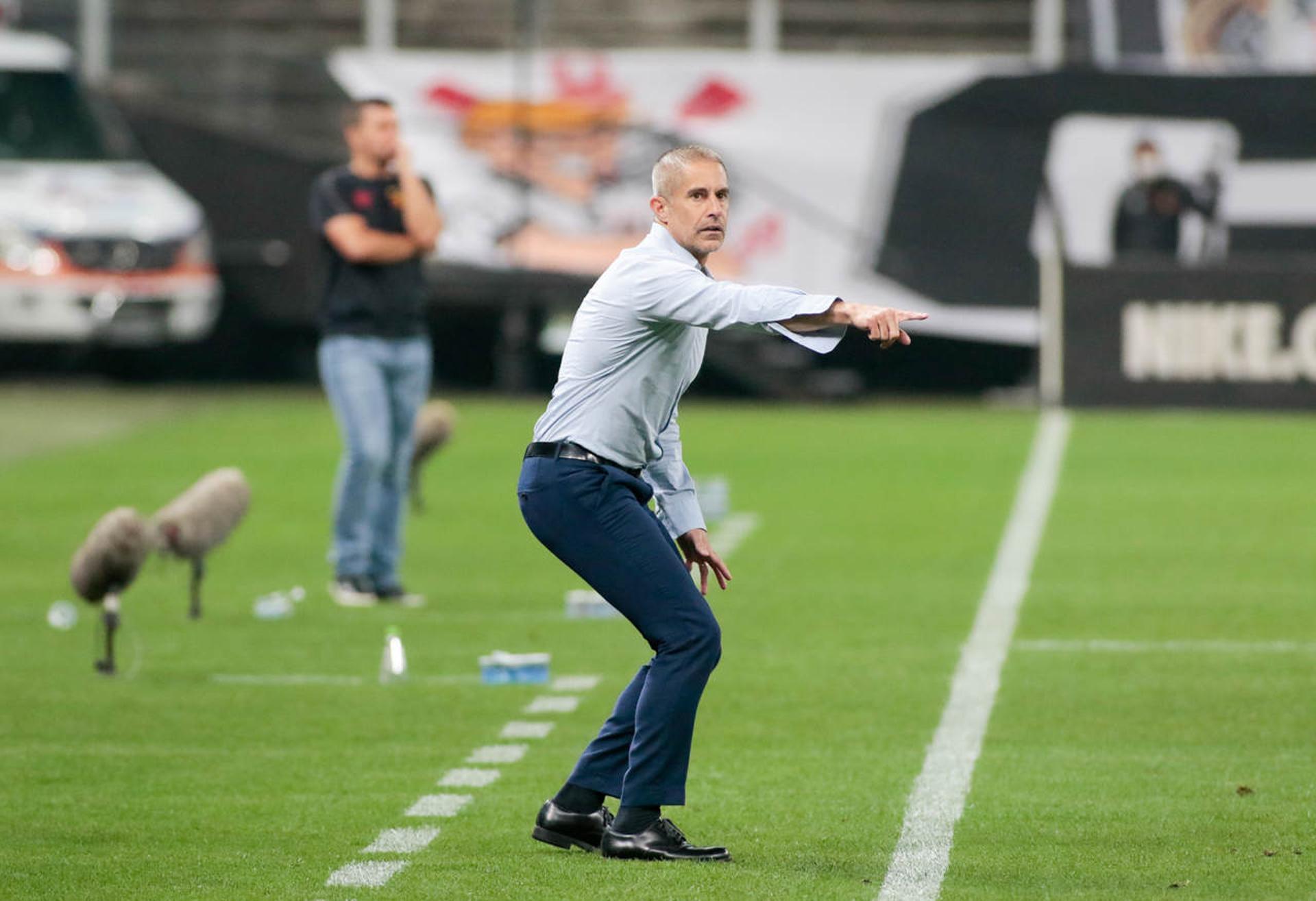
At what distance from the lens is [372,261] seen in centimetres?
1173

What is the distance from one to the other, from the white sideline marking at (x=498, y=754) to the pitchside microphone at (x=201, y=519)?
98.5 inches

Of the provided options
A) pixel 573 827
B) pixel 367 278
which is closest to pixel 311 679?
pixel 367 278

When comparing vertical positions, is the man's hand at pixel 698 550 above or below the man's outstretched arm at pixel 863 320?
below

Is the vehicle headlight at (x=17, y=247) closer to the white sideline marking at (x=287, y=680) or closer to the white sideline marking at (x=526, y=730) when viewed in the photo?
the white sideline marking at (x=287, y=680)

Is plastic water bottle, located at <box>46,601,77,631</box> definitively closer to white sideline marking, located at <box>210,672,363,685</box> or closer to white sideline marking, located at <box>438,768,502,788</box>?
white sideline marking, located at <box>210,672,363,685</box>

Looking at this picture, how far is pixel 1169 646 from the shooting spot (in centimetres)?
1084

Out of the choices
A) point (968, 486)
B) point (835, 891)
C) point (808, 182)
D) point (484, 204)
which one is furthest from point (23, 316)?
point (835, 891)

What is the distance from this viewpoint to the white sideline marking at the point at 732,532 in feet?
47.5

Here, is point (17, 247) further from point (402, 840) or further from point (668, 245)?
point (668, 245)

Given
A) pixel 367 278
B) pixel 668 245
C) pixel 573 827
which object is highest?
pixel 668 245

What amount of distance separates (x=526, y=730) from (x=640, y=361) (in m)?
2.48

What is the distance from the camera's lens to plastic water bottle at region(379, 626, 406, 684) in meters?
9.35

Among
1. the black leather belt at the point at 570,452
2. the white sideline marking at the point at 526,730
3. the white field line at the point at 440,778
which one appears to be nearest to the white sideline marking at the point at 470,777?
the white field line at the point at 440,778

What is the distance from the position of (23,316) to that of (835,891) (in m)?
19.3
